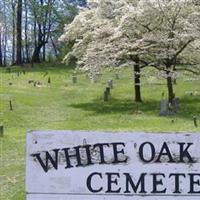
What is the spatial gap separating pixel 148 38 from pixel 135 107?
340cm

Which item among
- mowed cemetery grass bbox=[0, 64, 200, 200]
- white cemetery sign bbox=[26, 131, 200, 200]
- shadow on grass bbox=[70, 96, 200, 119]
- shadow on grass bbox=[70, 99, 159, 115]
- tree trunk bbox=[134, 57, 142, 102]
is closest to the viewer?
white cemetery sign bbox=[26, 131, 200, 200]

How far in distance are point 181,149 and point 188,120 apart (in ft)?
59.0

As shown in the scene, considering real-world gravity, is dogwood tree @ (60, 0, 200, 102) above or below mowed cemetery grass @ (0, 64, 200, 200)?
above

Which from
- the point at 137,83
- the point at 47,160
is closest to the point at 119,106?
the point at 137,83

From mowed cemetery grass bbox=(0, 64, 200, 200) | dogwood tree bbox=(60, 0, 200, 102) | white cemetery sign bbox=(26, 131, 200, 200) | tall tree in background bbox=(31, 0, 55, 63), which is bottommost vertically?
mowed cemetery grass bbox=(0, 64, 200, 200)

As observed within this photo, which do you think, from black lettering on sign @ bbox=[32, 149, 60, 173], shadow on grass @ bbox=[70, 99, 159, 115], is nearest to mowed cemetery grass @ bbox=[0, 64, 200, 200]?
shadow on grass @ bbox=[70, 99, 159, 115]

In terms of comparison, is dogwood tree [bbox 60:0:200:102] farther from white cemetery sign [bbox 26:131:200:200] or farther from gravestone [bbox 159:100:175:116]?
white cemetery sign [bbox 26:131:200:200]

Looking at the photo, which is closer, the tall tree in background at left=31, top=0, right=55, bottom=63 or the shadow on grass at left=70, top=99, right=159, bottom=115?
the shadow on grass at left=70, top=99, right=159, bottom=115

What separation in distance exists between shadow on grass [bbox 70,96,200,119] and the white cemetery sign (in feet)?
62.2

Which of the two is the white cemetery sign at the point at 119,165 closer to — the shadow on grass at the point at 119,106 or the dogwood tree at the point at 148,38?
the shadow on grass at the point at 119,106

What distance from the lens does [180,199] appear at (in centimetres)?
493

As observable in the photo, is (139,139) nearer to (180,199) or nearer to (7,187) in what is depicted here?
(180,199)

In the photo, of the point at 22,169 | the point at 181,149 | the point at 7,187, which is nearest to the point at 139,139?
the point at 181,149

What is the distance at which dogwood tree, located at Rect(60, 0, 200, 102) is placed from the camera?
92.5 feet
